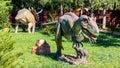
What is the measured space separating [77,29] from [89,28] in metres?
0.45

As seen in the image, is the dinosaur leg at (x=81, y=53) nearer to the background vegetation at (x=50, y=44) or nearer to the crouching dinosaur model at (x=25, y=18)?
the background vegetation at (x=50, y=44)

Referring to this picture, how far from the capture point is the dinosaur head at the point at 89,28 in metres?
11.2

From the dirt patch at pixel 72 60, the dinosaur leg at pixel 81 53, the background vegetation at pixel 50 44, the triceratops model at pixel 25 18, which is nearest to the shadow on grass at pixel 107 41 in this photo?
the background vegetation at pixel 50 44

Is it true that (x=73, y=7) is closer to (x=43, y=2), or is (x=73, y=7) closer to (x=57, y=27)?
(x=43, y=2)

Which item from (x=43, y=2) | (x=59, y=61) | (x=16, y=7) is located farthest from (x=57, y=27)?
(x=16, y=7)

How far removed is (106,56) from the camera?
12.8 m

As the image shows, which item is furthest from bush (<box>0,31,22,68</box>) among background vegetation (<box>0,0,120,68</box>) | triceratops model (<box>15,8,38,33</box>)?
triceratops model (<box>15,8,38,33</box>)

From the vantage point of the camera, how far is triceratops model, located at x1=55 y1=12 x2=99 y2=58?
11.2 meters

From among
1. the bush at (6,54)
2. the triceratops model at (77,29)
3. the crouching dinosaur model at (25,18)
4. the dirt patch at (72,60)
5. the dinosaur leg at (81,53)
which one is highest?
the bush at (6,54)

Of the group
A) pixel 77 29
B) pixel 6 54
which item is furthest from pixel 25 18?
pixel 6 54

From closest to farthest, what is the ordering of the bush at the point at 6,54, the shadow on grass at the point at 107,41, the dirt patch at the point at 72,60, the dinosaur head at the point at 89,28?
the bush at the point at 6,54 < the dinosaur head at the point at 89,28 < the dirt patch at the point at 72,60 < the shadow on grass at the point at 107,41

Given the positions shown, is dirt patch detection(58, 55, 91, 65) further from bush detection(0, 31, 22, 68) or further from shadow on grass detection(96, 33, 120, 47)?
bush detection(0, 31, 22, 68)

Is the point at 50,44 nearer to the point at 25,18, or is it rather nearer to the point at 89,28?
the point at 89,28

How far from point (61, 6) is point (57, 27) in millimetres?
17184
